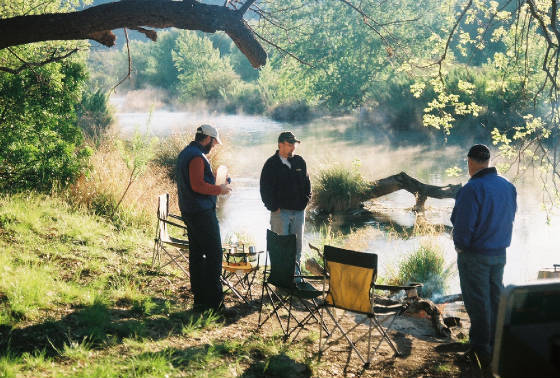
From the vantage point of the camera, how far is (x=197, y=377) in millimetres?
3812

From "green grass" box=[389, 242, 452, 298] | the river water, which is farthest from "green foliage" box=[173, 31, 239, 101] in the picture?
"green grass" box=[389, 242, 452, 298]

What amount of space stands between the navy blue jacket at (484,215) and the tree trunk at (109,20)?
2511 mm

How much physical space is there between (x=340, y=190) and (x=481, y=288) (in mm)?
10310

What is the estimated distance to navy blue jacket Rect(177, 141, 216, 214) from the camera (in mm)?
4949

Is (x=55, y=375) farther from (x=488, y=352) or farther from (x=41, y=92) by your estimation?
(x=41, y=92)

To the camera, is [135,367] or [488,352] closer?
[135,367]

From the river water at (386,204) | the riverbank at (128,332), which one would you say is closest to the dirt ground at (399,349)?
the riverbank at (128,332)

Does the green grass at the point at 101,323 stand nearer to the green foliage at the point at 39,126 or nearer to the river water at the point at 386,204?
the green foliage at the point at 39,126

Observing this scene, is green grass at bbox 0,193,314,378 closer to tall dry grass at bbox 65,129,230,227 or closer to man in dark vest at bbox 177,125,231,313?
man in dark vest at bbox 177,125,231,313

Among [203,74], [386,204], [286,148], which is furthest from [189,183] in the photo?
[203,74]

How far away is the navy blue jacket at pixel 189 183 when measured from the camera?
495 cm

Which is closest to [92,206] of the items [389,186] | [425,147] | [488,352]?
[488,352]

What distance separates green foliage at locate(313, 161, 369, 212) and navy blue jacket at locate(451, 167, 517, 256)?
10205 mm

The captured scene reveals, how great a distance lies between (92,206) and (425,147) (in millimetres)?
19350
